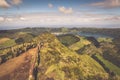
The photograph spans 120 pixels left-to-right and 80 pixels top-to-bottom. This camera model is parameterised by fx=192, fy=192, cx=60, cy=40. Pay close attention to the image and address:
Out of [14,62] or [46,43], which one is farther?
[46,43]

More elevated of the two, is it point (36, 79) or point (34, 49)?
point (34, 49)

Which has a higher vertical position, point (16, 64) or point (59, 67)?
point (16, 64)

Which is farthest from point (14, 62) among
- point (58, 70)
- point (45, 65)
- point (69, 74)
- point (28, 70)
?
point (69, 74)

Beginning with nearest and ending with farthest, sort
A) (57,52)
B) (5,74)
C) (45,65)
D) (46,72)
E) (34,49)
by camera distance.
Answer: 1. (5,74)
2. (46,72)
3. (45,65)
4. (34,49)
5. (57,52)

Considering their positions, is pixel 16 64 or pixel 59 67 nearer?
pixel 16 64

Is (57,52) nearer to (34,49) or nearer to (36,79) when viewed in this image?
(34,49)

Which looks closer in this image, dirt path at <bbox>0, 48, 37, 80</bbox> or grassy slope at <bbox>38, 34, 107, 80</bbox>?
dirt path at <bbox>0, 48, 37, 80</bbox>

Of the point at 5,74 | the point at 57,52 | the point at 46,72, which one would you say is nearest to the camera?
the point at 5,74

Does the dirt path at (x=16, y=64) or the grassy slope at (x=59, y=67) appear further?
the grassy slope at (x=59, y=67)
